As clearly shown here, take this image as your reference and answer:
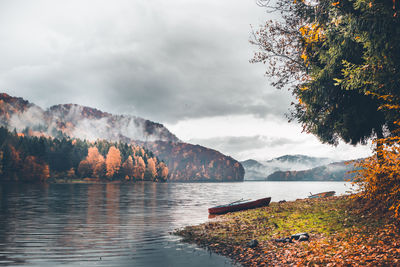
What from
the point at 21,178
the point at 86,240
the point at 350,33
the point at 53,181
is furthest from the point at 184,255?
the point at 53,181

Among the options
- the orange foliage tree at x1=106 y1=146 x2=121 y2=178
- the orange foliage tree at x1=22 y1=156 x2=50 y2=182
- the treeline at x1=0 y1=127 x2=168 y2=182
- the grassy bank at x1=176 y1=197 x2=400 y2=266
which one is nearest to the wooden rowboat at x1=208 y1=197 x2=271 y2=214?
the grassy bank at x1=176 y1=197 x2=400 y2=266

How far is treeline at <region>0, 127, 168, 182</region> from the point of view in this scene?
132 m

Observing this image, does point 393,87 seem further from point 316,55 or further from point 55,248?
point 55,248

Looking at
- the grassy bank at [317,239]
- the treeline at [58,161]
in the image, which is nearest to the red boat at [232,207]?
the grassy bank at [317,239]

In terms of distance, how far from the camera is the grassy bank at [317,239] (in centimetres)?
1208

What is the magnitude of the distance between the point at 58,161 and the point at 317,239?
557ft

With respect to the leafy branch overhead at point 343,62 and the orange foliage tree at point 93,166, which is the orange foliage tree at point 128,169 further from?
the leafy branch overhead at point 343,62

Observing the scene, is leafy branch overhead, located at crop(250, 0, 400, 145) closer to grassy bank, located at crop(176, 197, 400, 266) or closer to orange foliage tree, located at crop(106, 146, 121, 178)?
grassy bank, located at crop(176, 197, 400, 266)

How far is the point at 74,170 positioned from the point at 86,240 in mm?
157156

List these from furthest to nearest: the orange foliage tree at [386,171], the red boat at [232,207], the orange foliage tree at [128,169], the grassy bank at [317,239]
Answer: the orange foliage tree at [128,169] < the red boat at [232,207] < the grassy bank at [317,239] < the orange foliage tree at [386,171]

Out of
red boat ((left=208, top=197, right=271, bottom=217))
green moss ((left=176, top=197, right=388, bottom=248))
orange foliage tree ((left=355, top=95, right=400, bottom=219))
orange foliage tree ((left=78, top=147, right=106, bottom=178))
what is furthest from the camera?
orange foliage tree ((left=78, top=147, right=106, bottom=178))

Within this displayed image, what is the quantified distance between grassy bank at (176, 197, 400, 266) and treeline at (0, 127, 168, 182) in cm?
13221

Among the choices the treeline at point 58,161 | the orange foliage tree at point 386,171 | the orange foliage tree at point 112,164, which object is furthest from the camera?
the orange foliage tree at point 112,164

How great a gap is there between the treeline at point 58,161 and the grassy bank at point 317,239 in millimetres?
132211
